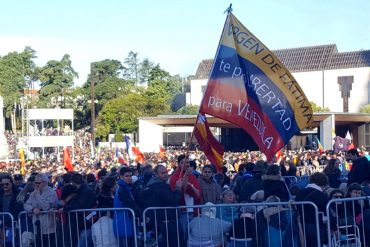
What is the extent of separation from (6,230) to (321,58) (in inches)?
3715

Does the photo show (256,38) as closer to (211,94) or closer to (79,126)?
(211,94)

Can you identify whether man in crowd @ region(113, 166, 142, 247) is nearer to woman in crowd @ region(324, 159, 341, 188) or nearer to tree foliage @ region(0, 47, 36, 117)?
woman in crowd @ region(324, 159, 341, 188)

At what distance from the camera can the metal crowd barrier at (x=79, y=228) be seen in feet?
33.2

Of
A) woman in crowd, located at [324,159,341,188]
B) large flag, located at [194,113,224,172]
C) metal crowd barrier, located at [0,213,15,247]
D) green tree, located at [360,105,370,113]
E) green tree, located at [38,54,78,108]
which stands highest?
green tree, located at [38,54,78,108]

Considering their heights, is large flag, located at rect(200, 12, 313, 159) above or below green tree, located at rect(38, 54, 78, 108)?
below

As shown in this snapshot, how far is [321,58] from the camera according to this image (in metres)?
103

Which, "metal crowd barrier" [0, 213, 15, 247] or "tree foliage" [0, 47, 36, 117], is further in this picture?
"tree foliage" [0, 47, 36, 117]

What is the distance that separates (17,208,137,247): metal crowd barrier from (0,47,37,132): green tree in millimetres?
102825

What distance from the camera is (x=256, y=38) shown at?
10.5 meters

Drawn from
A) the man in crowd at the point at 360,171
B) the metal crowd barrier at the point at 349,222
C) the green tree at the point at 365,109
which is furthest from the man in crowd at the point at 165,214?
the green tree at the point at 365,109

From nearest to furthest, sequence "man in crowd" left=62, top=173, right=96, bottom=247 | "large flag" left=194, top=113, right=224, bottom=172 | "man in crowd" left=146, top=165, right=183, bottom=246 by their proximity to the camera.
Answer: "man in crowd" left=146, top=165, right=183, bottom=246, "man in crowd" left=62, top=173, right=96, bottom=247, "large flag" left=194, top=113, right=224, bottom=172

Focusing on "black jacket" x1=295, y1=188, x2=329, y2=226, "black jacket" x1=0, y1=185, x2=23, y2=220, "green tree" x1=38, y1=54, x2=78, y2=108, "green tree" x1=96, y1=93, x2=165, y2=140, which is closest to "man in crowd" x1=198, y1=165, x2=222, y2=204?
"black jacket" x1=295, y1=188, x2=329, y2=226

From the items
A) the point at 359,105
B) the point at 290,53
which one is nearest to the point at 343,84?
the point at 359,105

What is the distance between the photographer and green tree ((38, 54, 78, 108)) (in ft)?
353
